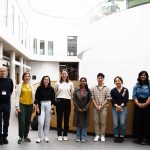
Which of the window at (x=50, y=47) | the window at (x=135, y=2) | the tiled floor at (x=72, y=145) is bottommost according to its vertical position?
the tiled floor at (x=72, y=145)

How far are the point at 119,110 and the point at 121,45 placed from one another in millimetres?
5026

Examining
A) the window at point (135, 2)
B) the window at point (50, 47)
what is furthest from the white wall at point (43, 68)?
the window at point (135, 2)

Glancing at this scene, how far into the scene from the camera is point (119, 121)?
295 inches

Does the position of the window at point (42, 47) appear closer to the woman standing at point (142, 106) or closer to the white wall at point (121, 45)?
the white wall at point (121, 45)

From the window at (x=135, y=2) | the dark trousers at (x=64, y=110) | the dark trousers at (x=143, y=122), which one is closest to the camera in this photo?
the dark trousers at (x=143, y=122)

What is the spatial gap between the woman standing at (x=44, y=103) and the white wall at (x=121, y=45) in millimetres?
4423

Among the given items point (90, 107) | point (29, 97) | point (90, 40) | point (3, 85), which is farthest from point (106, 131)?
point (90, 40)

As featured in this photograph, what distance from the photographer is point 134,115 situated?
7621mm

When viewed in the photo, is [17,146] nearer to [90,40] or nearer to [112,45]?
[112,45]

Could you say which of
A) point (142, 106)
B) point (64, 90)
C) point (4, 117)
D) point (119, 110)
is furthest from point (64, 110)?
point (142, 106)

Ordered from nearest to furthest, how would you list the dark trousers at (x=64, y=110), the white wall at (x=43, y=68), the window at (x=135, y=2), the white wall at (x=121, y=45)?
the dark trousers at (x=64, y=110) < the window at (x=135, y=2) < the white wall at (x=121, y=45) < the white wall at (x=43, y=68)

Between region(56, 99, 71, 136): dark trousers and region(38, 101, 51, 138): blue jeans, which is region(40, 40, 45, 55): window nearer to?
region(56, 99, 71, 136): dark trousers

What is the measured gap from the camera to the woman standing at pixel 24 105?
23.5 ft

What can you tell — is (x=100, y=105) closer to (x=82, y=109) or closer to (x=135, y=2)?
(x=82, y=109)
